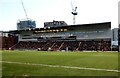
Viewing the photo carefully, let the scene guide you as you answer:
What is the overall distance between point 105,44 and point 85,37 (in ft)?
37.2

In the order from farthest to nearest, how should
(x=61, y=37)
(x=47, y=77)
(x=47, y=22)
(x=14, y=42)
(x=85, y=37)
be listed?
(x=47, y=22), (x=14, y=42), (x=61, y=37), (x=85, y=37), (x=47, y=77)

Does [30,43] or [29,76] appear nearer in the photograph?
[29,76]

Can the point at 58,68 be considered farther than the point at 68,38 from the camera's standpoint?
No

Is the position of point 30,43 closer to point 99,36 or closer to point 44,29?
point 44,29

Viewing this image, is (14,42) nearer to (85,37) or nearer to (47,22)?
(85,37)

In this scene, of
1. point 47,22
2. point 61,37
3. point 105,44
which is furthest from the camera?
point 47,22

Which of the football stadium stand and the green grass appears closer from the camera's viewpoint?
the green grass

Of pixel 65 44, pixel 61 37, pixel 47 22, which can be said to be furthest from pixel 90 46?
pixel 47 22

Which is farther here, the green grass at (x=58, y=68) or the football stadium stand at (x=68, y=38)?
the football stadium stand at (x=68, y=38)

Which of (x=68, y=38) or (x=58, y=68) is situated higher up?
(x=68, y=38)

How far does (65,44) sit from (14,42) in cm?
3553

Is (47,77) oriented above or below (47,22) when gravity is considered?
below

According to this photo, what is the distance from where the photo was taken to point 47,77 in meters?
14.4

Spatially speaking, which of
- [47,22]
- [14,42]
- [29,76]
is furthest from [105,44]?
[47,22]
